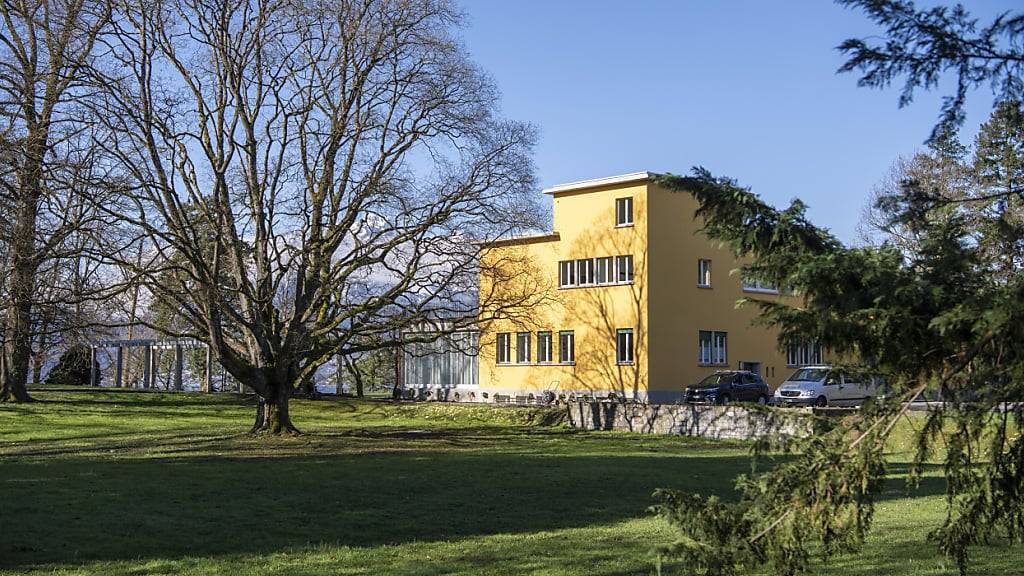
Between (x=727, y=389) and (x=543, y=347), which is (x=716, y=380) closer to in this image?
(x=727, y=389)

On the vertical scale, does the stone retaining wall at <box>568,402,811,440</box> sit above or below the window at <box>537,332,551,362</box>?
below

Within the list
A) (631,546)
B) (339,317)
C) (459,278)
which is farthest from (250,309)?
(631,546)

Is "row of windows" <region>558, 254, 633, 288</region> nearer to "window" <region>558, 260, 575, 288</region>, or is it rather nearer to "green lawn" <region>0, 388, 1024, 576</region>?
"window" <region>558, 260, 575, 288</region>

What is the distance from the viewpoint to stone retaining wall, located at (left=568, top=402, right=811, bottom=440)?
30.8 metres

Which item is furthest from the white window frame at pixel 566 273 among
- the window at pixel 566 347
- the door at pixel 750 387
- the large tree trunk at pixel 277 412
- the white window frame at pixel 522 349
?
the large tree trunk at pixel 277 412

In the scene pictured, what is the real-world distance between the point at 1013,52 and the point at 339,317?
2319 centimetres

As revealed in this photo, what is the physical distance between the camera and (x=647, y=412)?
1283 inches

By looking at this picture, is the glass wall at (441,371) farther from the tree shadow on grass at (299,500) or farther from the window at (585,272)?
the tree shadow on grass at (299,500)

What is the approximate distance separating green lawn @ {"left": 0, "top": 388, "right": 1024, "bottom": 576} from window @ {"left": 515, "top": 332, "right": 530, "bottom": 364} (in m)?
18.5

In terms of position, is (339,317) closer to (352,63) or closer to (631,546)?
(352,63)

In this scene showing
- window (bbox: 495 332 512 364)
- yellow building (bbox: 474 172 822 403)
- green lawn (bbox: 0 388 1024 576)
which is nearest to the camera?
green lawn (bbox: 0 388 1024 576)

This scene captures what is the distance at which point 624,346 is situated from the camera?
46.6 meters

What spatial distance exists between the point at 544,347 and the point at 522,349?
4.41ft

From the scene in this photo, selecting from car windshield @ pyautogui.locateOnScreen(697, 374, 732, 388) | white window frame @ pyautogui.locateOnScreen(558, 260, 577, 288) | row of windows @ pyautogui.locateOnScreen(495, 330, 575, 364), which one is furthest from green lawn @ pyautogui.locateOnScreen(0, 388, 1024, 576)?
white window frame @ pyautogui.locateOnScreen(558, 260, 577, 288)
